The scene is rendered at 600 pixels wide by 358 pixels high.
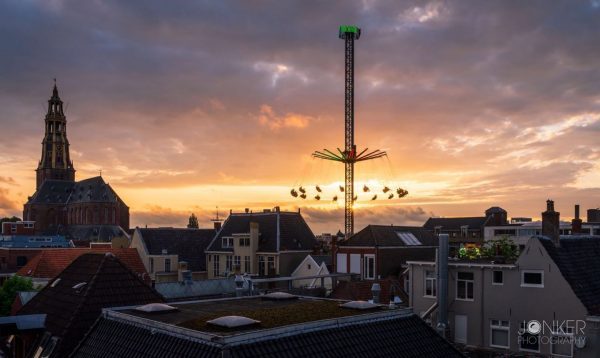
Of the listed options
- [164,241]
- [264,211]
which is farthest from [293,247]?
[164,241]

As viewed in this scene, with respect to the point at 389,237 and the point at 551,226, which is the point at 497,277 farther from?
the point at 389,237

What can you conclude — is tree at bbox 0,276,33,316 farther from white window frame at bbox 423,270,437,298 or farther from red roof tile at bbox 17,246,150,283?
white window frame at bbox 423,270,437,298

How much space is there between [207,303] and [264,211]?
5100 cm

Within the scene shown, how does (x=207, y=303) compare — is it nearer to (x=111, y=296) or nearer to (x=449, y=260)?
(x=111, y=296)

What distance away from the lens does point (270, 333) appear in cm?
1898

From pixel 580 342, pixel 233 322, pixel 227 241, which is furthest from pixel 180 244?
pixel 233 322

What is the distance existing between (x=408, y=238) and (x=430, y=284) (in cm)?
2156

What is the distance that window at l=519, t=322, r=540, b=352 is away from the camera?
33.7 meters

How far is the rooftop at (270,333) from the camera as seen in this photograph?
61.1 ft

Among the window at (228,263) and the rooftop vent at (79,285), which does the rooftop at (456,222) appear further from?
the rooftop vent at (79,285)

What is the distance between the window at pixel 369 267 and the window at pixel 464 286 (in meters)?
18.8

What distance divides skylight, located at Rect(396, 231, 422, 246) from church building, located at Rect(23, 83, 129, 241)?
104333mm

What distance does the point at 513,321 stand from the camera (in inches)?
1367

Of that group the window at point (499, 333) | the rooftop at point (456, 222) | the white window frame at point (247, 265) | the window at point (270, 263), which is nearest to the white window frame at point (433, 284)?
the window at point (499, 333)
